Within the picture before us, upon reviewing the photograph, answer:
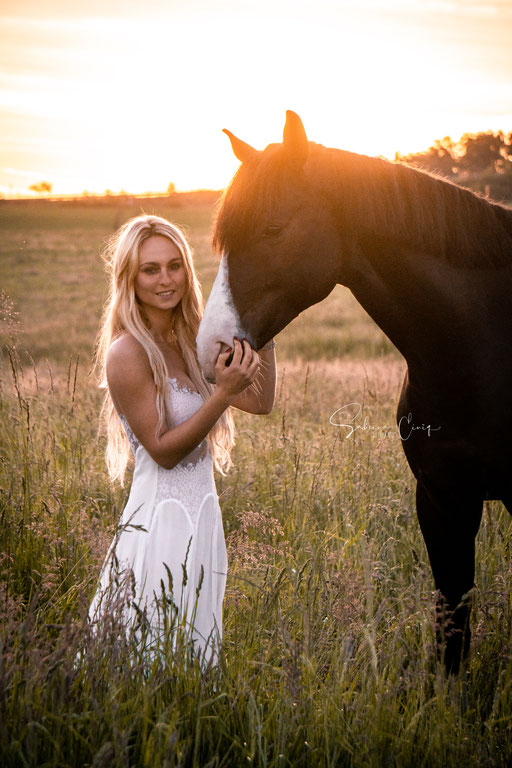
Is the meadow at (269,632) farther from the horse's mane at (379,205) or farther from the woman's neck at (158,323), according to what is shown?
the horse's mane at (379,205)

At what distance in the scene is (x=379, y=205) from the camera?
2.22 m

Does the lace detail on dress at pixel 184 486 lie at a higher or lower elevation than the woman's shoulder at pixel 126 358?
lower

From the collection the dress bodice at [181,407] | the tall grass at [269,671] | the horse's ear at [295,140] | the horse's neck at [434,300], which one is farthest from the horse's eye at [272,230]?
the tall grass at [269,671]

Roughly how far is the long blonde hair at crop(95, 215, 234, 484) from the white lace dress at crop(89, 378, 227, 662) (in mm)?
106

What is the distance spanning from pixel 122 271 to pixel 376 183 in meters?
1.18

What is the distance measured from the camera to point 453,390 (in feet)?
7.82

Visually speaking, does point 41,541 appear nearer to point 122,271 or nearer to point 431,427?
point 122,271

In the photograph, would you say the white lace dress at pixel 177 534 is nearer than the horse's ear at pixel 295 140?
No

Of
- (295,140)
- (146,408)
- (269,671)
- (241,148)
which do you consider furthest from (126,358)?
(269,671)

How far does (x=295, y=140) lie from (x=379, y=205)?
0.40 metres

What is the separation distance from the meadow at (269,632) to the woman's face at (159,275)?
0.99 metres

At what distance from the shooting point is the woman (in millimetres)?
2434

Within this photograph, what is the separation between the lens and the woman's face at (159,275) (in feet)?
8.88

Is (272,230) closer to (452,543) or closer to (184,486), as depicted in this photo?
(184,486)
